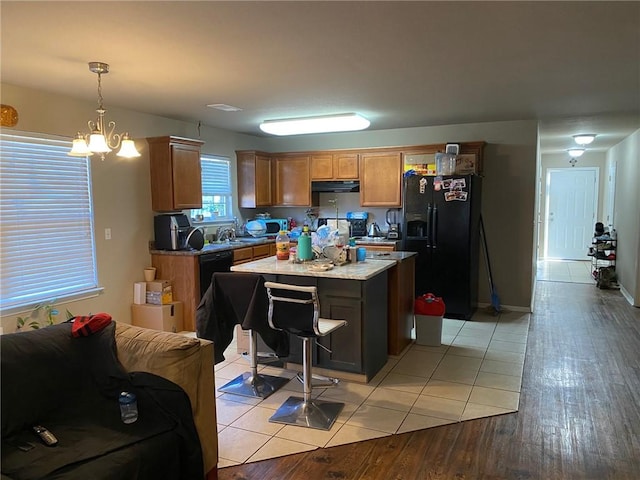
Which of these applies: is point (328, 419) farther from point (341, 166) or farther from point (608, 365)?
point (341, 166)

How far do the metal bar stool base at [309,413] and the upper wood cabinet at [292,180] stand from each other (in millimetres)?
3939

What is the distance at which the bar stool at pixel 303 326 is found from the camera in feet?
9.48

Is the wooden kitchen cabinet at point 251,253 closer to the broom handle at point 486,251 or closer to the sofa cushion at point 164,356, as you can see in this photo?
the broom handle at point 486,251

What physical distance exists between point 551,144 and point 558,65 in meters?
5.54

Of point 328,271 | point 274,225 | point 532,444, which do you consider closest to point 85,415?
point 328,271

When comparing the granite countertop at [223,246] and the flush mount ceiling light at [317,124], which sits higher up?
the flush mount ceiling light at [317,124]

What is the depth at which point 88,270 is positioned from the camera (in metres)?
4.52

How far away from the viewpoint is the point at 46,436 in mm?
1916

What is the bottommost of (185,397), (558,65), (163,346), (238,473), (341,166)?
(238,473)

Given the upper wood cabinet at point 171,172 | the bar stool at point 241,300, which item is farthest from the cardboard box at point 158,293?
the bar stool at point 241,300

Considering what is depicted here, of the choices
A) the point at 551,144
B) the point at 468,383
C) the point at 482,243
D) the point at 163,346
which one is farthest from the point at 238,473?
the point at 551,144

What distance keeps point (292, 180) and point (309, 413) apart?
14.1ft

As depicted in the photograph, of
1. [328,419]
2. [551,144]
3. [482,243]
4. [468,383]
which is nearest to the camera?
[328,419]

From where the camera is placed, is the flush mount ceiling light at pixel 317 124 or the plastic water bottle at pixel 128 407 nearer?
the plastic water bottle at pixel 128 407
